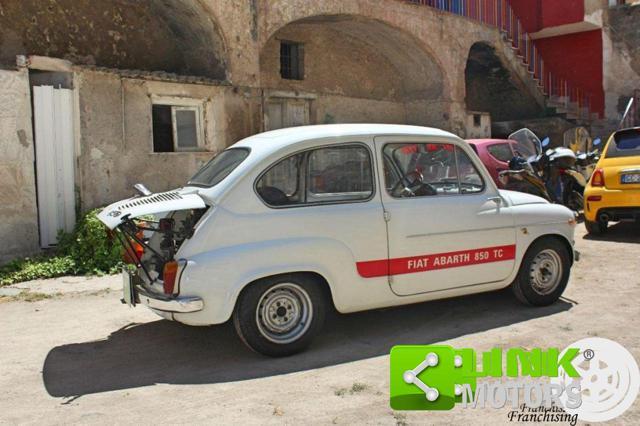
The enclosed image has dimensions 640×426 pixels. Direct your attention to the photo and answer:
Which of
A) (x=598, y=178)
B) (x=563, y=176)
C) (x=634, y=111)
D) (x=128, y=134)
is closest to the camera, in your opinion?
(x=598, y=178)

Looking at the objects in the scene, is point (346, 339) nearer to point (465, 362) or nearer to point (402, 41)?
point (465, 362)

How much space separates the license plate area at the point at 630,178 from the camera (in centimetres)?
839

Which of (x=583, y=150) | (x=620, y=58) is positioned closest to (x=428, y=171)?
(x=583, y=150)

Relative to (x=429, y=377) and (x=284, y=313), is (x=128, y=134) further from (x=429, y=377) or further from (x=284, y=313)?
(x=429, y=377)

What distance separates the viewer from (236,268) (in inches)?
159

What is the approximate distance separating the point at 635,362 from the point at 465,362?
1.15m

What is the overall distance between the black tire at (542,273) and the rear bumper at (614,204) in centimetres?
365

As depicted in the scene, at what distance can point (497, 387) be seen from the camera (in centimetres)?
365

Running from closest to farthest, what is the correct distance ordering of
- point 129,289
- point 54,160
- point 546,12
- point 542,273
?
1. point 129,289
2. point 542,273
3. point 54,160
4. point 546,12

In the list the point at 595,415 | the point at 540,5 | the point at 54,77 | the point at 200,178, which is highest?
the point at 540,5

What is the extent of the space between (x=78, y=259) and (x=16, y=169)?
4.78ft

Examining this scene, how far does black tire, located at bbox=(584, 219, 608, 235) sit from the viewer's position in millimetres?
9206

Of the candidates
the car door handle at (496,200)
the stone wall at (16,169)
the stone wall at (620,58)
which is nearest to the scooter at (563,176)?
the car door handle at (496,200)

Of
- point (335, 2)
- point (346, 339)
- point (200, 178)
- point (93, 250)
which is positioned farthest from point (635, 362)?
point (335, 2)
